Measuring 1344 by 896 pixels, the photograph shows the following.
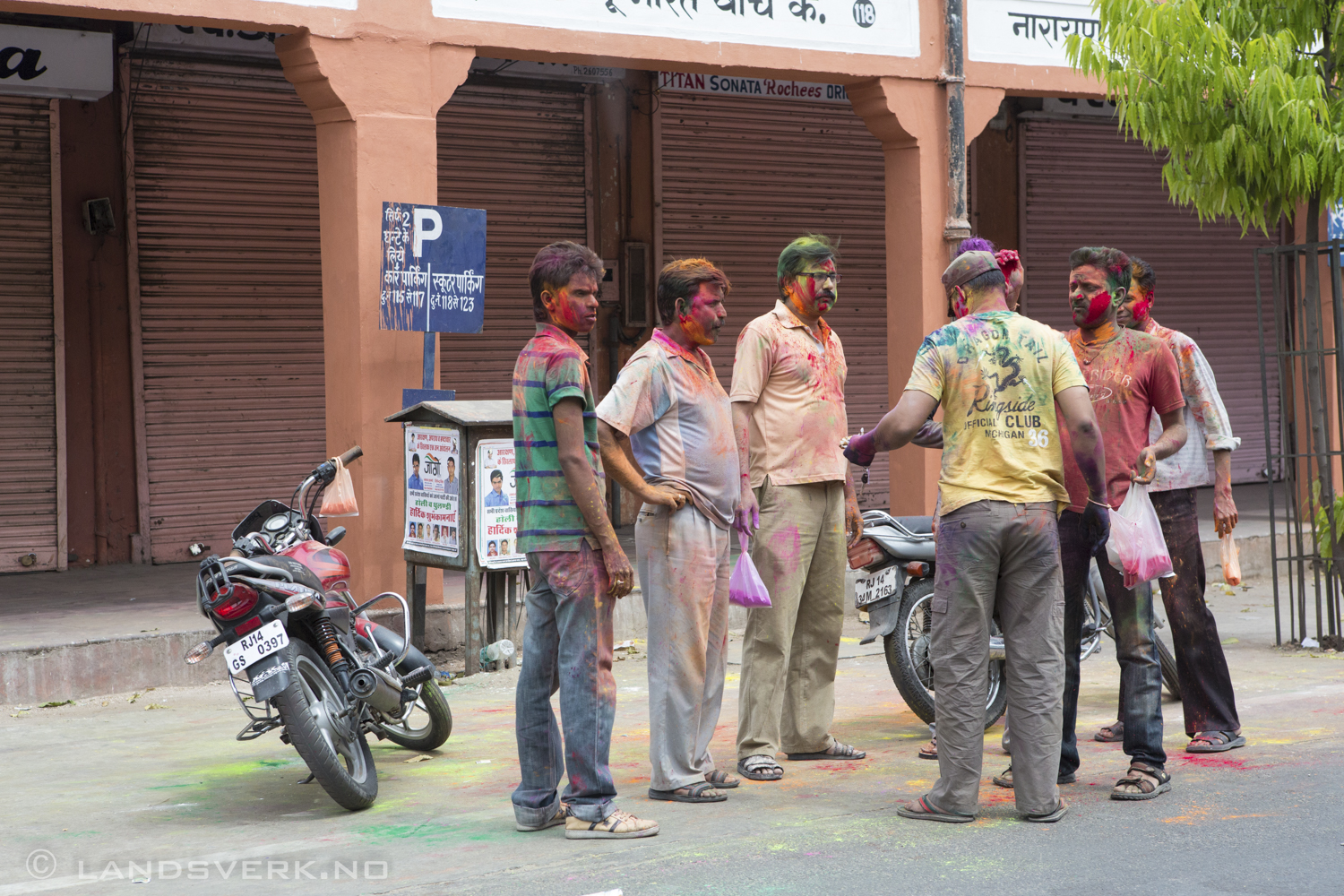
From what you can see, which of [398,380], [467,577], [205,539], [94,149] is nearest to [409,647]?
[467,577]

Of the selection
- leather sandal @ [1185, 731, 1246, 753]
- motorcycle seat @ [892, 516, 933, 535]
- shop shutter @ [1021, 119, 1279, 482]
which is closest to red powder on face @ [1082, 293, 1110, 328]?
motorcycle seat @ [892, 516, 933, 535]

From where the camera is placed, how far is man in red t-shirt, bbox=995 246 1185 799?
5.46 metres

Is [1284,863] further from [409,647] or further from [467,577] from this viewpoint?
[467,577]

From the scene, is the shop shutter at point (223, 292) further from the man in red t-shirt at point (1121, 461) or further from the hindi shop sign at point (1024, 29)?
the man in red t-shirt at point (1121, 461)

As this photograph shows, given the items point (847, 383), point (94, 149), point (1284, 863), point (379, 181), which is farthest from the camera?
point (847, 383)

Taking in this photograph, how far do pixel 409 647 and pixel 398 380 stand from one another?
294cm

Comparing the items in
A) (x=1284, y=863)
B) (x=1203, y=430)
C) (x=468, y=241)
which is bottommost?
(x=1284, y=863)

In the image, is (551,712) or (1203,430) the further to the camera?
(1203,430)

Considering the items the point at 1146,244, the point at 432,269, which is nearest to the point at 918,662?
the point at 432,269

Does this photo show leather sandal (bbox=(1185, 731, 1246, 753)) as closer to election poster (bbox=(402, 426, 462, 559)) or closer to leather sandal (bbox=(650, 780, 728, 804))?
leather sandal (bbox=(650, 780, 728, 804))

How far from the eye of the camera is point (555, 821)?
5117 millimetres

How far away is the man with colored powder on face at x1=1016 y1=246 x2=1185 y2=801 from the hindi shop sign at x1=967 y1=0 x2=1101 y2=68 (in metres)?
5.70

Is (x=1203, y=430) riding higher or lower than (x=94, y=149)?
lower

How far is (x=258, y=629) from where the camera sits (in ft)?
17.0
